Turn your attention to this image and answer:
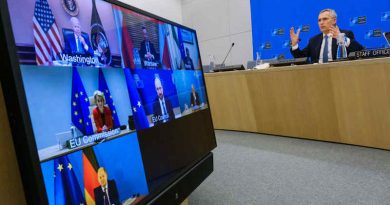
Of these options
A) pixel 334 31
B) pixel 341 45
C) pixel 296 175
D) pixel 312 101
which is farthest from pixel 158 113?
pixel 334 31

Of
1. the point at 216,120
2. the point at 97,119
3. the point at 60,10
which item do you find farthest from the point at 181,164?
the point at 216,120

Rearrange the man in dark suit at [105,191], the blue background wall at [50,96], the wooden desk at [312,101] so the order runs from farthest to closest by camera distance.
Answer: the wooden desk at [312,101] → the man in dark suit at [105,191] → the blue background wall at [50,96]

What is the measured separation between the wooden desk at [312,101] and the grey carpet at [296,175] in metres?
0.15

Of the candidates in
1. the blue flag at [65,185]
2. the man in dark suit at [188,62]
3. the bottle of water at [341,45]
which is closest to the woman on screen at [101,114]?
the blue flag at [65,185]

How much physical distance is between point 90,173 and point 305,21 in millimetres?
4410

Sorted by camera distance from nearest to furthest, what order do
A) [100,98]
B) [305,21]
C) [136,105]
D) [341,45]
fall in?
[100,98] → [136,105] → [341,45] → [305,21]

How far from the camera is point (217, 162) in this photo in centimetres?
205

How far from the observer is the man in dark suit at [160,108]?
774 mm

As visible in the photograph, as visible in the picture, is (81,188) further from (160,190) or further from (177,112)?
(177,112)

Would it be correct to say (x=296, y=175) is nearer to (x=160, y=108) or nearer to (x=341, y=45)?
(x=160, y=108)

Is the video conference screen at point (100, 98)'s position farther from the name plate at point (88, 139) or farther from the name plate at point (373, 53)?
the name plate at point (373, 53)

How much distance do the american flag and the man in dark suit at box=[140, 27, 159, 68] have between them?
0.27 metres

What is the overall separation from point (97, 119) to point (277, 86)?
2333 mm

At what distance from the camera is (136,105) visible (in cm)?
70
